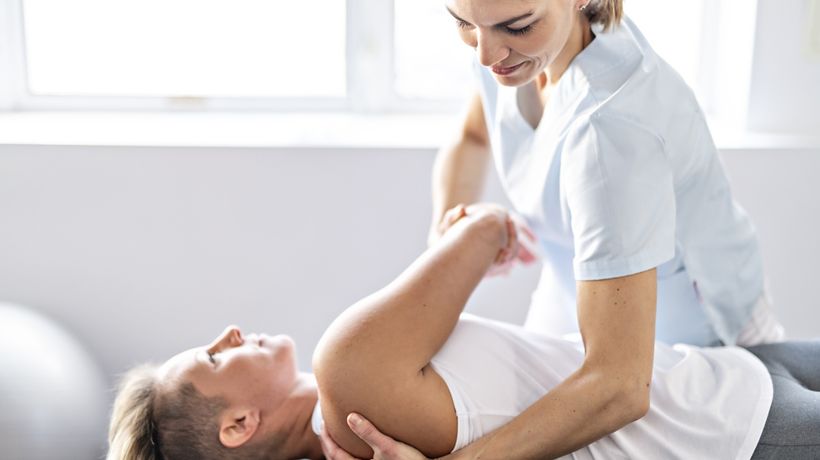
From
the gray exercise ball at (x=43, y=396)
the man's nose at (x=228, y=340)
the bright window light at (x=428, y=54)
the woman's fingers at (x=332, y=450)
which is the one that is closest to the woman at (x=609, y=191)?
the woman's fingers at (x=332, y=450)

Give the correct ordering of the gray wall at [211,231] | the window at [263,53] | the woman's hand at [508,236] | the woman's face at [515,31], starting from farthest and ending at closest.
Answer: the window at [263,53], the gray wall at [211,231], the woman's hand at [508,236], the woman's face at [515,31]

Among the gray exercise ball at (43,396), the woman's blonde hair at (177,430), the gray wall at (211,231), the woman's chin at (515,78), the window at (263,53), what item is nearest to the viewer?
the woman's chin at (515,78)

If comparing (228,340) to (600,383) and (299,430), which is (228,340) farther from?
(600,383)

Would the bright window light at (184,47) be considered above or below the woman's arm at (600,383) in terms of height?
above

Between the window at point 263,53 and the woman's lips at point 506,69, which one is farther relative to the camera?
the window at point 263,53

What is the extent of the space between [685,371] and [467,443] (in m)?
0.39

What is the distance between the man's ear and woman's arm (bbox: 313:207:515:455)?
0.18m

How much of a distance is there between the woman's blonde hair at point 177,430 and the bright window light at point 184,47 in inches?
43.4

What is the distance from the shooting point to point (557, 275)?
1.67 meters

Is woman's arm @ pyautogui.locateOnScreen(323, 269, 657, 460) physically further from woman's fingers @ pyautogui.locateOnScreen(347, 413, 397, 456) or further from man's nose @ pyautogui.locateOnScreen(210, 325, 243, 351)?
man's nose @ pyautogui.locateOnScreen(210, 325, 243, 351)

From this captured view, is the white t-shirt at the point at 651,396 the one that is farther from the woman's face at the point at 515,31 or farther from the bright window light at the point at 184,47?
the bright window light at the point at 184,47

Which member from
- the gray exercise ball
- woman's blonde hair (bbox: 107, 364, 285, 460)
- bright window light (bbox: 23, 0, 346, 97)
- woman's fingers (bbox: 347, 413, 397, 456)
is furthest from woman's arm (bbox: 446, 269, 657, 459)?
bright window light (bbox: 23, 0, 346, 97)

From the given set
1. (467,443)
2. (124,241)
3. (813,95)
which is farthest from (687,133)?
(124,241)

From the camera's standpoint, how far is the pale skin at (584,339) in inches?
49.4
